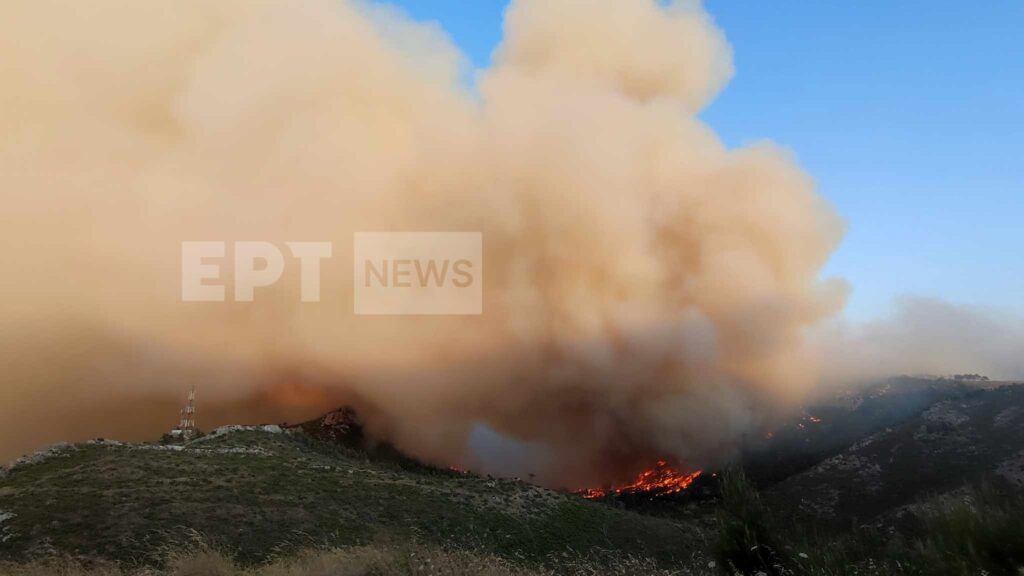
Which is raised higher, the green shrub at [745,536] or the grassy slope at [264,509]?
the green shrub at [745,536]

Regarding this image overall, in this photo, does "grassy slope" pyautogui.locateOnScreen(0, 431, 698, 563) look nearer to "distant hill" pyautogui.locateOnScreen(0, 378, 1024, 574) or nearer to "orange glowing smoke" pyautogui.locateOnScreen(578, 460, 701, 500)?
"distant hill" pyautogui.locateOnScreen(0, 378, 1024, 574)

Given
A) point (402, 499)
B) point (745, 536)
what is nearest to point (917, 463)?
point (402, 499)

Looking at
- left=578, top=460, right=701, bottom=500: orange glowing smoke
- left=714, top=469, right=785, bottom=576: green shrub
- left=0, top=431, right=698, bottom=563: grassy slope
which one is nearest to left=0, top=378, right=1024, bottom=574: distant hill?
left=0, top=431, right=698, bottom=563: grassy slope

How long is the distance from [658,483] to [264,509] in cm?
7053

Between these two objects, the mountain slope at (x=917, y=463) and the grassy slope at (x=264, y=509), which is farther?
the mountain slope at (x=917, y=463)

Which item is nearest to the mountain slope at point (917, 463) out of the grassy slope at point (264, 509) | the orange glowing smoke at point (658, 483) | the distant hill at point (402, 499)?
the distant hill at point (402, 499)

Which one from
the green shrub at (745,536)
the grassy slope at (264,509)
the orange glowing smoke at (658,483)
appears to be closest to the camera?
the green shrub at (745,536)

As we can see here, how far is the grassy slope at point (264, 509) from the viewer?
23.8 metres

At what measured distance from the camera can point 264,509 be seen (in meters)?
28.7

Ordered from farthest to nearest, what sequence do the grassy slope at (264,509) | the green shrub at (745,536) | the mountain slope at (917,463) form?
the mountain slope at (917,463) < the grassy slope at (264,509) < the green shrub at (745,536)

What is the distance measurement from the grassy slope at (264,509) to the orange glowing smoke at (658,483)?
37.7 m

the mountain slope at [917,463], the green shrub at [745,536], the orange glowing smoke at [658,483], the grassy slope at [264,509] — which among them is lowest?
the orange glowing smoke at [658,483]

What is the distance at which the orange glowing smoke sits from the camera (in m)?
81.1

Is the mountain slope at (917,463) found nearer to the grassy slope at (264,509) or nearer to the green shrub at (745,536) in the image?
the grassy slope at (264,509)
